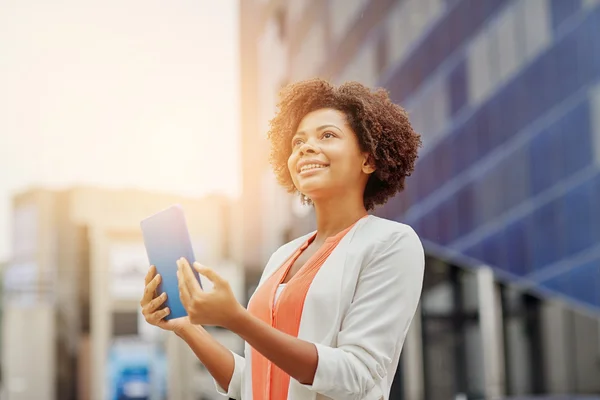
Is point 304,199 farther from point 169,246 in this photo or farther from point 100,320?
point 100,320

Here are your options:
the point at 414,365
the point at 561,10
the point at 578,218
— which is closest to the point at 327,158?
the point at 578,218

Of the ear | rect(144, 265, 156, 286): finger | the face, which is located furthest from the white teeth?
rect(144, 265, 156, 286): finger

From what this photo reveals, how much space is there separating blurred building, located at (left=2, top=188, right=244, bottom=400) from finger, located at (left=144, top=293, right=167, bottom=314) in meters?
13.2

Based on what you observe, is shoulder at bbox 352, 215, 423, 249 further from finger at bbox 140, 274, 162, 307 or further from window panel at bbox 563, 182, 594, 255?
window panel at bbox 563, 182, 594, 255

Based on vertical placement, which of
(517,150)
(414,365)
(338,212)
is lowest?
(414,365)

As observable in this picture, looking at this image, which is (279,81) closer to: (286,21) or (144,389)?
(286,21)

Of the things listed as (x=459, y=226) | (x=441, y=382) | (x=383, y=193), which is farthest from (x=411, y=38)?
(x=383, y=193)

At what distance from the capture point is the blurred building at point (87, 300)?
49.6ft

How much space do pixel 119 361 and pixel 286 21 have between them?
8.70m

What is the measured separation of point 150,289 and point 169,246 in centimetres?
13

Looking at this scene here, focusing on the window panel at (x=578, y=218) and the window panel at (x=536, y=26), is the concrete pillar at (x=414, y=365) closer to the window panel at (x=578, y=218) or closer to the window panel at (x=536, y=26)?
the window panel at (x=578, y=218)

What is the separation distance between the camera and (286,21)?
19766 millimetres

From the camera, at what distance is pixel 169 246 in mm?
1621

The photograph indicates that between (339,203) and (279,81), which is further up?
(279,81)
